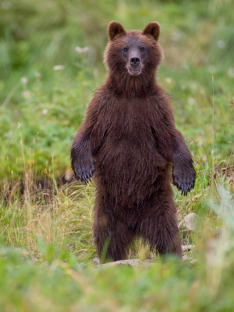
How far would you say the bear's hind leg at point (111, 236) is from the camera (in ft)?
17.5

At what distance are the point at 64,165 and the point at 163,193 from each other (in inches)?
105

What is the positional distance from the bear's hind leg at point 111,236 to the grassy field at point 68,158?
233 millimetres

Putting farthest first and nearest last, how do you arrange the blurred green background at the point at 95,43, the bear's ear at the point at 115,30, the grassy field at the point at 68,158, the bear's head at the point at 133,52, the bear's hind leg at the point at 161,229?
the blurred green background at the point at 95,43 → the bear's ear at the point at 115,30 → the bear's head at the point at 133,52 → the bear's hind leg at the point at 161,229 → the grassy field at the point at 68,158

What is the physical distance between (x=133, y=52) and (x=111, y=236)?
1.56 metres

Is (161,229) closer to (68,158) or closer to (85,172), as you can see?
(85,172)

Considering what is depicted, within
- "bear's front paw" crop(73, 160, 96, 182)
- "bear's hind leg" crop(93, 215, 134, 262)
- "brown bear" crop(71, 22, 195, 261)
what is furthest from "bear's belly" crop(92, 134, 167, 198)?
"bear's hind leg" crop(93, 215, 134, 262)

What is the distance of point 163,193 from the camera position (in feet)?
17.4

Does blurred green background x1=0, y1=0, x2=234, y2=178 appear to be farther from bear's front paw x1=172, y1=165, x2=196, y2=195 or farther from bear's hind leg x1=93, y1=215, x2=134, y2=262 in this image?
bear's hind leg x1=93, y1=215, x2=134, y2=262

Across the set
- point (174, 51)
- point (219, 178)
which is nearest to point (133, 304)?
point (219, 178)

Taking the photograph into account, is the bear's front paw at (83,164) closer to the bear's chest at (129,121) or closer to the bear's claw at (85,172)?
the bear's claw at (85,172)

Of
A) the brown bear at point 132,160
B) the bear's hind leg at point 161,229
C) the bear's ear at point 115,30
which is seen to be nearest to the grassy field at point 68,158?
the bear's hind leg at point 161,229

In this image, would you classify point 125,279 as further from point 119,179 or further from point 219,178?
point 219,178

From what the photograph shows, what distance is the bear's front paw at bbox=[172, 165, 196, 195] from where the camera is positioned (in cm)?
530

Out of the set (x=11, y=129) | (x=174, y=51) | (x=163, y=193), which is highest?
(x=174, y=51)
